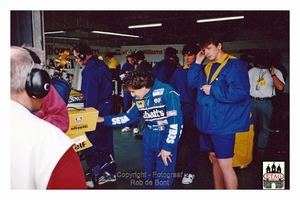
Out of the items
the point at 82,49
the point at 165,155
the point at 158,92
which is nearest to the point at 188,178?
the point at 165,155

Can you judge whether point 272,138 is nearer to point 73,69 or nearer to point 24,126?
point 73,69

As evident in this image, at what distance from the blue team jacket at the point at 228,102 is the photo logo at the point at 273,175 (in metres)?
0.30

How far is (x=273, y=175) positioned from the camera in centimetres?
194

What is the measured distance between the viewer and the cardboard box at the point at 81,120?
1890 millimetres

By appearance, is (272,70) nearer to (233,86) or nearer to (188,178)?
(233,86)

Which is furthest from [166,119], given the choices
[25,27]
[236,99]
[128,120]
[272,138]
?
→ [272,138]

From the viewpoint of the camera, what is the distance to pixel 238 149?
9.25 ft

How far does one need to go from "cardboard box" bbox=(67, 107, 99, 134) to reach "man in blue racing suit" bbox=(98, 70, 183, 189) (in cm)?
11

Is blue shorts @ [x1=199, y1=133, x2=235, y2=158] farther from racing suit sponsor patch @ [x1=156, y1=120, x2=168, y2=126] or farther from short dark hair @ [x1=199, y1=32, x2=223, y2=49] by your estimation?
short dark hair @ [x1=199, y1=32, x2=223, y2=49]

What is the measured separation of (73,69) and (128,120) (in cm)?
120

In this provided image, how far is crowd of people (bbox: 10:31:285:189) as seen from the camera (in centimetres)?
96

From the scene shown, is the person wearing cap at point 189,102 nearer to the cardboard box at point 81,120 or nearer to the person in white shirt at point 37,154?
the cardboard box at point 81,120

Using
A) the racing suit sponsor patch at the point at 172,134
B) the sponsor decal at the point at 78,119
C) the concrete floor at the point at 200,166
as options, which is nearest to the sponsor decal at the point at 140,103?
the racing suit sponsor patch at the point at 172,134
